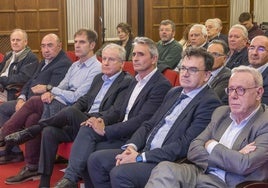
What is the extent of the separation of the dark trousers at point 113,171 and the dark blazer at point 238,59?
1928mm

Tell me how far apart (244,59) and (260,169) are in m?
2.30

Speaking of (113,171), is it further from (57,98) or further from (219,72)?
(57,98)

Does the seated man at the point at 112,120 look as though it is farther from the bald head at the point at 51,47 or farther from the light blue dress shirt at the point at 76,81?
the bald head at the point at 51,47

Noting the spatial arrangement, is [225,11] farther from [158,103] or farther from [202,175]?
[202,175]

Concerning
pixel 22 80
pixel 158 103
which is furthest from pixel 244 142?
pixel 22 80

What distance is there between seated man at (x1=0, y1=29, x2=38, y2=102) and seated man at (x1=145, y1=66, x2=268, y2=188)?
9.81ft

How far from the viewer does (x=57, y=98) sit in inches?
183

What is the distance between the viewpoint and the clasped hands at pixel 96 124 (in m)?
3.78

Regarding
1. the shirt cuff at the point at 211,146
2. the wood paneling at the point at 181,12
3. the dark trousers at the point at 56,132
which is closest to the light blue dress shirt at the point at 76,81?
the dark trousers at the point at 56,132

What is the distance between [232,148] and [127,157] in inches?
28.3

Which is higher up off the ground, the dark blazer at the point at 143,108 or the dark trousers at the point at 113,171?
the dark blazer at the point at 143,108

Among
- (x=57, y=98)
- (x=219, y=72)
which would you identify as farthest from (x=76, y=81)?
(x=219, y=72)

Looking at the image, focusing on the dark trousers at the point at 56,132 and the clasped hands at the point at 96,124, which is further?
the dark trousers at the point at 56,132

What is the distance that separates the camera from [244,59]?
4961 mm
